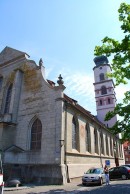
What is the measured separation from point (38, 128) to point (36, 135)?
0.74 m

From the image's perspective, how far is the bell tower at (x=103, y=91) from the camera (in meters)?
45.7

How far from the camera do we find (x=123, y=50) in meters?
14.5

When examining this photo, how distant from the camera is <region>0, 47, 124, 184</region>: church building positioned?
56.1ft

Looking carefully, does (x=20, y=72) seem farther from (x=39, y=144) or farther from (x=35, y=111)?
(x=39, y=144)

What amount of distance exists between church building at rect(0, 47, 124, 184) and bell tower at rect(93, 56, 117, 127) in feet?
67.7

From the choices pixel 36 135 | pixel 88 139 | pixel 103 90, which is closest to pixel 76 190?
pixel 36 135

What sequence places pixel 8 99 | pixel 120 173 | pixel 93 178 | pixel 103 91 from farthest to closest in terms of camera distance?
1. pixel 103 91
2. pixel 8 99
3. pixel 120 173
4. pixel 93 178

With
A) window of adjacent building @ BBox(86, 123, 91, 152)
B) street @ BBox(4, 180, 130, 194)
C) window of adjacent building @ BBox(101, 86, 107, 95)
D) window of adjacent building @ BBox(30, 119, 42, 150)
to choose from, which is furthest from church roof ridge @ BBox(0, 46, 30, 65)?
window of adjacent building @ BBox(101, 86, 107, 95)

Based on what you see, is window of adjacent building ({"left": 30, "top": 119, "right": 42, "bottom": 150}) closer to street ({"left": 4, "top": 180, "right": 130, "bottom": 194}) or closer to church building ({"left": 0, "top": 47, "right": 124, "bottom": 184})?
church building ({"left": 0, "top": 47, "right": 124, "bottom": 184})

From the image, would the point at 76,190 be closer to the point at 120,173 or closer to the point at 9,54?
the point at 120,173

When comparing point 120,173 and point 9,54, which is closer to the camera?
point 120,173

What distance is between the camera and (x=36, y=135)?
1941cm

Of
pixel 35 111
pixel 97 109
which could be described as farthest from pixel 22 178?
pixel 97 109

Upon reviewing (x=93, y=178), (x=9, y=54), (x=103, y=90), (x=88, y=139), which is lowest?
(x=93, y=178)
